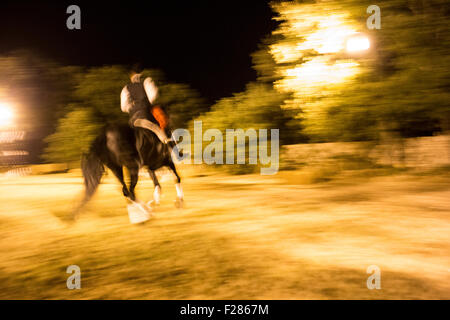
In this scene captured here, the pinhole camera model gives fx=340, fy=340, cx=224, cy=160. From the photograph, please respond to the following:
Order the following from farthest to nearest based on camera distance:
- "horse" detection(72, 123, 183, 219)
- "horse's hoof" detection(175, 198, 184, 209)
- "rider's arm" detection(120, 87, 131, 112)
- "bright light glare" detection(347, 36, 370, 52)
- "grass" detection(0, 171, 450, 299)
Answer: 1. "bright light glare" detection(347, 36, 370, 52)
2. "horse's hoof" detection(175, 198, 184, 209)
3. "rider's arm" detection(120, 87, 131, 112)
4. "horse" detection(72, 123, 183, 219)
5. "grass" detection(0, 171, 450, 299)

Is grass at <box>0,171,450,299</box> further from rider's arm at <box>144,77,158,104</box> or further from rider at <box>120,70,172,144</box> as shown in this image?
rider's arm at <box>144,77,158,104</box>

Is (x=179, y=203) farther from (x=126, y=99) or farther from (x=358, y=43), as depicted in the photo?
(x=358, y=43)

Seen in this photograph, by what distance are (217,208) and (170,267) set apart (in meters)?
2.97

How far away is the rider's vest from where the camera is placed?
592cm

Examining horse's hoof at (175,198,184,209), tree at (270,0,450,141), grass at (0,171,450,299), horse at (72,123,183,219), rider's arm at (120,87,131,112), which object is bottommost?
grass at (0,171,450,299)

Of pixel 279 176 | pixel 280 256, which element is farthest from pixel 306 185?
pixel 280 256

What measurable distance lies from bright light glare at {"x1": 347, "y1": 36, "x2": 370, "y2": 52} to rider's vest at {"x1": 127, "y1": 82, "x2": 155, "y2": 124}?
604 centimetres

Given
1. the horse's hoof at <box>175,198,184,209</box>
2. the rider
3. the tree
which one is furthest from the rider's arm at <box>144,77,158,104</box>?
the tree

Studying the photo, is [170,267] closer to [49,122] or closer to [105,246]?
[105,246]

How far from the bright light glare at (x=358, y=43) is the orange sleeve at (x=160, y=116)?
5855 millimetres

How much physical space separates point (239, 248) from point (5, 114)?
17792 millimetres

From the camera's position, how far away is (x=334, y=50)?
9680mm

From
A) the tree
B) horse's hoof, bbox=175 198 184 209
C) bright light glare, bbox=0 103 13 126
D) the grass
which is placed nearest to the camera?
the grass

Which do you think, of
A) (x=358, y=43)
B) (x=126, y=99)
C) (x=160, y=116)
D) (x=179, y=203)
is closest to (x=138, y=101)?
(x=126, y=99)
